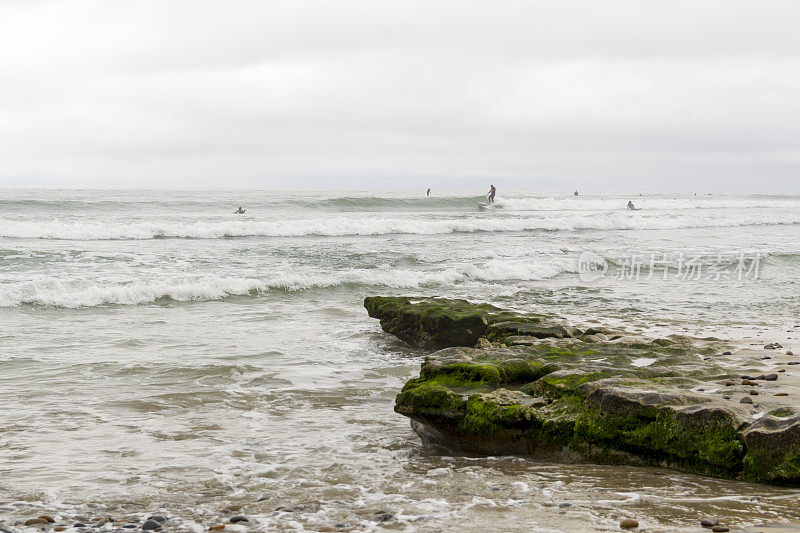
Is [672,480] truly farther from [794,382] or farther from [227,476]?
[227,476]

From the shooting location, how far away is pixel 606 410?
471 cm

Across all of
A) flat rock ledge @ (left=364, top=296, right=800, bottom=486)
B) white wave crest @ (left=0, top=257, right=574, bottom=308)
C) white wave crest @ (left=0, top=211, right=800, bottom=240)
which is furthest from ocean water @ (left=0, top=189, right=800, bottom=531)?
white wave crest @ (left=0, top=211, right=800, bottom=240)

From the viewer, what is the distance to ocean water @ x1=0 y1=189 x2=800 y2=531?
3.98 meters

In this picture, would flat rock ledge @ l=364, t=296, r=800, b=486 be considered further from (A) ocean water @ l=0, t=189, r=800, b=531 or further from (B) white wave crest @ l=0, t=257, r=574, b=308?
(B) white wave crest @ l=0, t=257, r=574, b=308

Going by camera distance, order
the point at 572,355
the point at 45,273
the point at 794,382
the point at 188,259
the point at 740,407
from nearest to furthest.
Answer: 1. the point at 740,407
2. the point at 794,382
3. the point at 572,355
4. the point at 45,273
5. the point at 188,259

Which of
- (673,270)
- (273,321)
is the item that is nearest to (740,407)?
(273,321)

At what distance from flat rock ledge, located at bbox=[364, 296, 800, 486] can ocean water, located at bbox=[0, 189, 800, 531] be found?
175 millimetres

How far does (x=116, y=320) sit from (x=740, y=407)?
397 inches

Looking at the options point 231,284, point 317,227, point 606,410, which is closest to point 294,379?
point 606,410

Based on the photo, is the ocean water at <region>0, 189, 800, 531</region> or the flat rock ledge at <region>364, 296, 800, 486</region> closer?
the ocean water at <region>0, 189, 800, 531</region>

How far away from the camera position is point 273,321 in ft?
37.7

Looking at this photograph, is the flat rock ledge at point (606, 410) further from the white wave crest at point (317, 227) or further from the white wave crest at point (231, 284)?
the white wave crest at point (317, 227)

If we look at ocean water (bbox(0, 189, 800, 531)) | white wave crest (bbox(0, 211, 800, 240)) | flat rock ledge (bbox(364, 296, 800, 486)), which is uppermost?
white wave crest (bbox(0, 211, 800, 240))

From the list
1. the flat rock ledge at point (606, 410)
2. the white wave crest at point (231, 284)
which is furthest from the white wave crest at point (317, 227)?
the flat rock ledge at point (606, 410)
